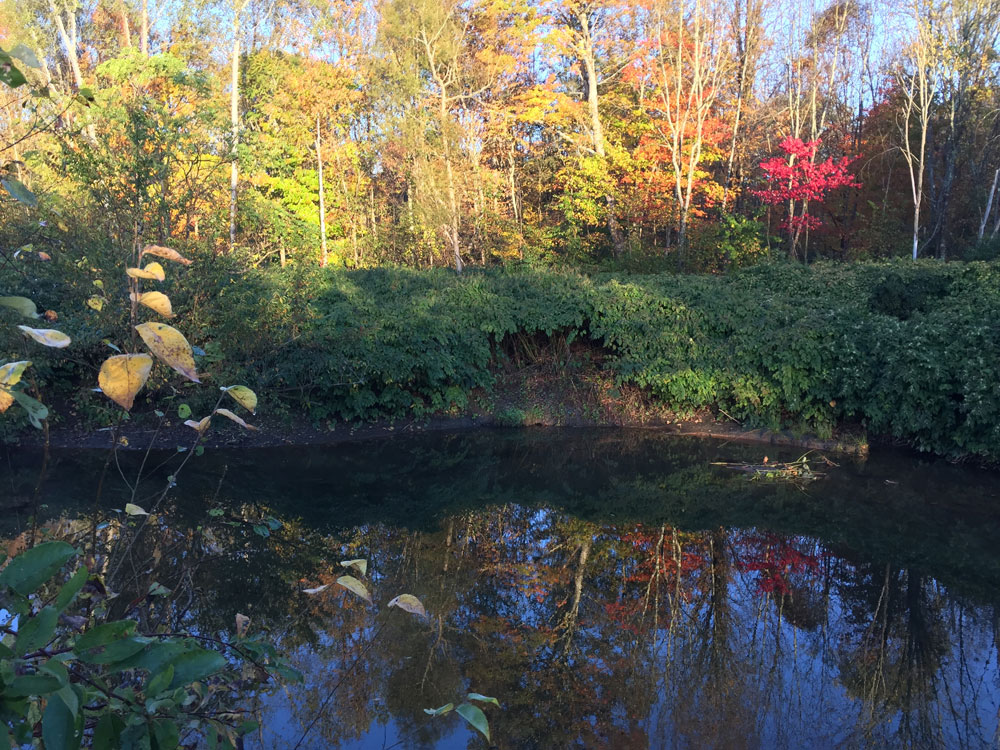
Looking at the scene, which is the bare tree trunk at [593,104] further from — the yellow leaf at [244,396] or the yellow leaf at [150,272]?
the yellow leaf at [150,272]

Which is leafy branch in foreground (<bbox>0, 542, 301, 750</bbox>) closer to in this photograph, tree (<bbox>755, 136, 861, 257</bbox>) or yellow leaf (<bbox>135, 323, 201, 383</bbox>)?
yellow leaf (<bbox>135, 323, 201, 383</bbox>)

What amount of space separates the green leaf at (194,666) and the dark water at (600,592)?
2.18m

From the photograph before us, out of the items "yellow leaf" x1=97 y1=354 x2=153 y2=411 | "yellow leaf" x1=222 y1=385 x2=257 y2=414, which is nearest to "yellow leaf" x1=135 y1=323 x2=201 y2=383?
"yellow leaf" x1=97 y1=354 x2=153 y2=411

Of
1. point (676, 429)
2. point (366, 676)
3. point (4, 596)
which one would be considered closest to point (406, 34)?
point (676, 429)

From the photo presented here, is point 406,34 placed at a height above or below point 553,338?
above

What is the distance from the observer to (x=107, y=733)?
1.39 metres

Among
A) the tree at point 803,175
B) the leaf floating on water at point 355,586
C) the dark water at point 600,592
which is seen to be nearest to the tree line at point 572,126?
the tree at point 803,175

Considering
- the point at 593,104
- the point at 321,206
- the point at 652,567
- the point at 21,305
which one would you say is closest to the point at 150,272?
the point at 21,305

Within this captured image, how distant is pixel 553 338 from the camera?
13.2 metres

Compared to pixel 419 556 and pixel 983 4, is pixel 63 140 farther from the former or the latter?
pixel 983 4

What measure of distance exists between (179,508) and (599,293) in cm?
724

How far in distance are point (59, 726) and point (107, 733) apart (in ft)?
0.78

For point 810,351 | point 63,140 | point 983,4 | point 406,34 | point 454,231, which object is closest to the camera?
point 63,140

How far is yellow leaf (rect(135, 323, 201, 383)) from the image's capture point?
54.0 inches
